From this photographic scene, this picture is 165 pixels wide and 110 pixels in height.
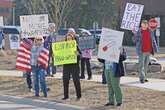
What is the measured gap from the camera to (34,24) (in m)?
17.2

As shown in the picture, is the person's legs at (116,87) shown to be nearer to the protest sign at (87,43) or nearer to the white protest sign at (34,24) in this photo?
the white protest sign at (34,24)

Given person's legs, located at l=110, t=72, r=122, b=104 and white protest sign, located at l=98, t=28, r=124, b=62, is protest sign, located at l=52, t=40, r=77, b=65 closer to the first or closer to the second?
white protest sign, located at l=98, t=28, r=124, b=62

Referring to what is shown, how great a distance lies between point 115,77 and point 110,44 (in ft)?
3.03

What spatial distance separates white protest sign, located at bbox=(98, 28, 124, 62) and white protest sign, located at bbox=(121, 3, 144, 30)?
385 centimetres

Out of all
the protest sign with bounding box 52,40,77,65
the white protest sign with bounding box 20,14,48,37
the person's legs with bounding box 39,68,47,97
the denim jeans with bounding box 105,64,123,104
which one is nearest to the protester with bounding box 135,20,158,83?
the white protest sign with bounding box 20,14,48,37

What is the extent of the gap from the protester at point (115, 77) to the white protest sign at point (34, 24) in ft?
14.5

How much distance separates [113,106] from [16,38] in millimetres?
18143

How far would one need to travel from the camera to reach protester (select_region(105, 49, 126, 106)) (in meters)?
12.9

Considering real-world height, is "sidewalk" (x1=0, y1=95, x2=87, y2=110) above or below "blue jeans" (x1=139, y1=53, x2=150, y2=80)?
below

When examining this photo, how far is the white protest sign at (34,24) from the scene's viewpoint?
17094 millimetres

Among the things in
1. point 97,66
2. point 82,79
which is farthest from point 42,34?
point 97,66

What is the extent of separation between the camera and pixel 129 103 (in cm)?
1341

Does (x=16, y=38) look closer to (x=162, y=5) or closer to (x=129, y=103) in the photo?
(x=129, y=103)

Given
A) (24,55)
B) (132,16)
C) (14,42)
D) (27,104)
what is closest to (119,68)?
(27,104)
